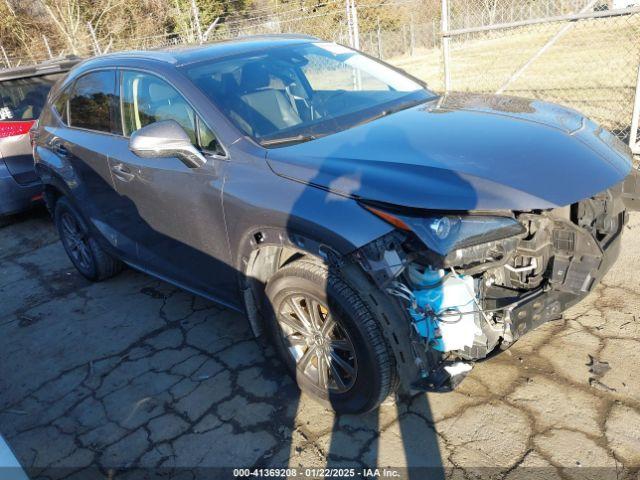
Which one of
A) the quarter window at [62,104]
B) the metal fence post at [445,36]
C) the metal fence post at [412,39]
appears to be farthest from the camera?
the metal fence post at [412,39]

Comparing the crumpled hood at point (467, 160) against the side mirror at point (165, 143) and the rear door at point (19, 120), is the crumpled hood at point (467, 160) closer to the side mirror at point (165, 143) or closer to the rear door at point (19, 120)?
the side mirror at point (165, 143)

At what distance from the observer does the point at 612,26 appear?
29.3ft

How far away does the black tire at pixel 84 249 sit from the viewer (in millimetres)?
4492

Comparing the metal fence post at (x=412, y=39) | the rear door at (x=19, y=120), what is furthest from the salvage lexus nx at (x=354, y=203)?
the metal fence post at (x=412, y=39)

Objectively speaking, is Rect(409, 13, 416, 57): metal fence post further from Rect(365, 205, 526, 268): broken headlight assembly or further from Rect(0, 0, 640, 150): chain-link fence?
Rect(365, 205, 526, 268): broken headlight assembly

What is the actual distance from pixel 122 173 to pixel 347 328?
1.99 metres

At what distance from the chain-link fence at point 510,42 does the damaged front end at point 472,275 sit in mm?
2991

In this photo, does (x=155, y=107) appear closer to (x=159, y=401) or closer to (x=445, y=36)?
(x=159, y=401)

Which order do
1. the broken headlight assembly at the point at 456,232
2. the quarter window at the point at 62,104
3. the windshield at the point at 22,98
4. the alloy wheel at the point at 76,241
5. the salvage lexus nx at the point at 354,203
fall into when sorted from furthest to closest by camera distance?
1. the windshield at the point at 22,98
2. the alloy wheel at the point at 76,241
3. the quarter window at the point at 62,104
4. the salvage lexus nx at the point at 354,203
5. the broken headlight assembly at the point at 456,232

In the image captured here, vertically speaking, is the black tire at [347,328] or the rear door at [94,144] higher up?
the rear door at [94,144]

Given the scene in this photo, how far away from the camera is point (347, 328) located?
→ 2.42 m

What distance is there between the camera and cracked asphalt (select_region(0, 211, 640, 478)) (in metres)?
2.47

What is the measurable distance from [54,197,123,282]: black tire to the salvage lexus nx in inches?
32.7

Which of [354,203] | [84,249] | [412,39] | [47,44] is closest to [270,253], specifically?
[354,203]
